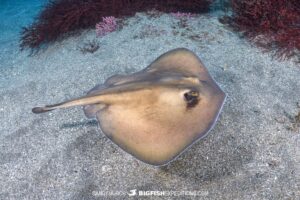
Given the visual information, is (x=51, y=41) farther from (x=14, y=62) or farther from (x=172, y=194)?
(x=172, y=194)

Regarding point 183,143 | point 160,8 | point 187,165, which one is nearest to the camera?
point 183,143

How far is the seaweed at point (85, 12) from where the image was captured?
7.06 meters

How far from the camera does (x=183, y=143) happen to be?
2.76 meters

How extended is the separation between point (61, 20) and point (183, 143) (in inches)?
233

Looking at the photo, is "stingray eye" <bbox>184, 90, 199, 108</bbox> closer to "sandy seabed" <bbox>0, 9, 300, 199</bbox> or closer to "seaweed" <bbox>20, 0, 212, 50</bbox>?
"sandy seabed" <bbox>0, 9, 300, 199</bbox>

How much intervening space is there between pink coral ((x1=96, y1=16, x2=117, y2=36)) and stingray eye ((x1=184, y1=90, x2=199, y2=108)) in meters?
4.26

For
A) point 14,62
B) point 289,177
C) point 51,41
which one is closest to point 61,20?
point 51,41

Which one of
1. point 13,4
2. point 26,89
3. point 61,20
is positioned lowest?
point 13,4

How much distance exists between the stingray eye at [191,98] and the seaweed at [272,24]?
9.61 feet

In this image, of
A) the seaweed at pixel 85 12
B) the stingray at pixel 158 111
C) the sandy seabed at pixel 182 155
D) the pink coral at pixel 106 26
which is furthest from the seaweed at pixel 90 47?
the stingray at pixel 158 111

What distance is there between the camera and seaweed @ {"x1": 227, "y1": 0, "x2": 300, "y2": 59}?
527 cm

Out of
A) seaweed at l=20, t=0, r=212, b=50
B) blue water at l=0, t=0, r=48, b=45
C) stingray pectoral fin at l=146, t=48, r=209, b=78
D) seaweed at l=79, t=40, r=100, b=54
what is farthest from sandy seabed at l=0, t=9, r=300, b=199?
blue water at l=0, t=0, r=48, b=45

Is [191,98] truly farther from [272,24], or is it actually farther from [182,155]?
[272,24]

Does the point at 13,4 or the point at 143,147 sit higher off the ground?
the point at 143,147
